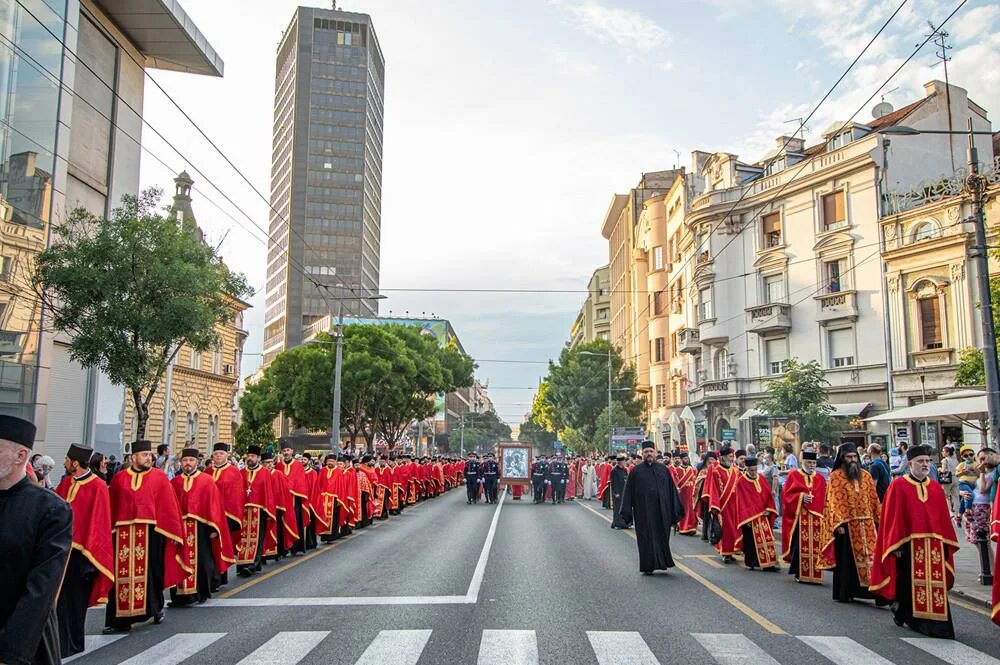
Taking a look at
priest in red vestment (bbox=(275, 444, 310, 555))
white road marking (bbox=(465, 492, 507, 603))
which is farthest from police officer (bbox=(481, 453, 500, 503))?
priest in red vestment (bbox=(275, 444, 310, 555))

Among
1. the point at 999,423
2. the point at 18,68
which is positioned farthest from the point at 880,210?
the point at 18,68

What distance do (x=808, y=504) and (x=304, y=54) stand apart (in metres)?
126

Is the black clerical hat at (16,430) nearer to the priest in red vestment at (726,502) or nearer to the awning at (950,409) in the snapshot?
the priest in red vestment at (726,502)

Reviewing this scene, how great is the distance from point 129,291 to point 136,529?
9.95 m

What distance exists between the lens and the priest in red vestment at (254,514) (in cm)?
1198

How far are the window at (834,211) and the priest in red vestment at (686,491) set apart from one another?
20.1m

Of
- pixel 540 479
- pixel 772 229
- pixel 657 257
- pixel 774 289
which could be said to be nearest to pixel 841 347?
pixel 774 289

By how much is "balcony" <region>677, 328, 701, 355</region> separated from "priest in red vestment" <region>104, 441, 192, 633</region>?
127 ft

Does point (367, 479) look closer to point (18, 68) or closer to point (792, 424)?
point (18, 68)

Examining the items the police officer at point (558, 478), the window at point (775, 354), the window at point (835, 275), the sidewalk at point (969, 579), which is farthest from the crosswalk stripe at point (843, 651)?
the window at point (775, 354)

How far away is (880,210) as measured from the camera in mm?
35156

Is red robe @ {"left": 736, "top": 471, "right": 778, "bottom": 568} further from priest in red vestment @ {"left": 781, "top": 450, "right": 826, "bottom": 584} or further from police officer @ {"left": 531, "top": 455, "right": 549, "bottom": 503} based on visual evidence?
police officer @ {"left": 531, "top": 455, "right": 549, "bottom": 503}

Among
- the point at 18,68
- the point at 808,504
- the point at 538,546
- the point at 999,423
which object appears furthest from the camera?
the point at 18,68

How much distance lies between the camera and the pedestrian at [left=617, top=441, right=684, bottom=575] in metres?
11.6
